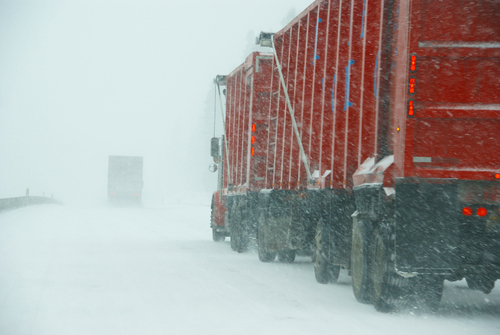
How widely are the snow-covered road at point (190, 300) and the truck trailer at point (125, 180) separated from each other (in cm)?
3649

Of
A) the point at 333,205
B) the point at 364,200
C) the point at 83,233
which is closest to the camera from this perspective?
the point at 364,200

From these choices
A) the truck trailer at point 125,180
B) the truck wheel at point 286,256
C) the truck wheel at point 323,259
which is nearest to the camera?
the truck wheel at point 323,259

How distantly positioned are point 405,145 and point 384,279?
1375 mm

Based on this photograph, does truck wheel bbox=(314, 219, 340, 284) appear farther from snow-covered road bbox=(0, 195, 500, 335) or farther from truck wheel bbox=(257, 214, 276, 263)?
truck wheel bbox=(257, 214, 276, 263)

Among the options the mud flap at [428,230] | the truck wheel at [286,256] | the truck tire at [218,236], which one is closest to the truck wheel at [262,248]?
the truck wheel at [286,256]

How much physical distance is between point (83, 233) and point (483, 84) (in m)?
15.6

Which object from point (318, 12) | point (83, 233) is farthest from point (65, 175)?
point (318, 12)

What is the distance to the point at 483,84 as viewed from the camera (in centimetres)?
625

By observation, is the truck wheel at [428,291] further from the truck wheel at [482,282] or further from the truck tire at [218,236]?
the truck tire at [218,236]

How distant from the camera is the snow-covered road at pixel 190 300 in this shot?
6.04 m

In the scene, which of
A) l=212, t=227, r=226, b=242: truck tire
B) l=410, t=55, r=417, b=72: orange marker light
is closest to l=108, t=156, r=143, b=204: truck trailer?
l=212, t=227, r=226, b=242: truck tire

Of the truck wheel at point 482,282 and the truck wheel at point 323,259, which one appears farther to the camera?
the truck wheel at point 323,259

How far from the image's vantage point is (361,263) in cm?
732

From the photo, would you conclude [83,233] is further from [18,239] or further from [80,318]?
[80,318]
